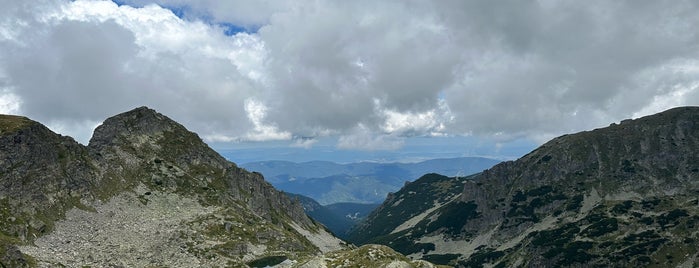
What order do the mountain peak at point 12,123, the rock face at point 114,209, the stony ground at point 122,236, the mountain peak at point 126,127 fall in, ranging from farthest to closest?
the mountain peak at point 126,127 < the mountain peak at point 12,123 < the rock face at point 114,209 < the stony ground at point 122,236

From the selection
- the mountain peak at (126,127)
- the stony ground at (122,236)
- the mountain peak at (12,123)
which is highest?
the mountain peak at (126,127)

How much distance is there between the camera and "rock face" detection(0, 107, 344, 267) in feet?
353

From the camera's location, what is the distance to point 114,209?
13512 cm

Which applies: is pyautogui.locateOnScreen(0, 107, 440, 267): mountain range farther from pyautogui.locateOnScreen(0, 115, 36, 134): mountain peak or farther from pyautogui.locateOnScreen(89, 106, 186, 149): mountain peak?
pyautogui.locateOnScreen(89, 106, 186, 149): mountain peak

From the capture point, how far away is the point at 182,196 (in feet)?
515

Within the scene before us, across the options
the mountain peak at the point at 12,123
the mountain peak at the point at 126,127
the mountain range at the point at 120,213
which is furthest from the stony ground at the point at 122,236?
the mountain peak at the point at 126,127

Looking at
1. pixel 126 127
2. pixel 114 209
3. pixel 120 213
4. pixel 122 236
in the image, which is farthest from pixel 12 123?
pixel 122 236

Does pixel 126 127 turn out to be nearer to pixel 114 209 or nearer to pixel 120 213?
pixel 114 209

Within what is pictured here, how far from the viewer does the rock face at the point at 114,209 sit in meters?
108

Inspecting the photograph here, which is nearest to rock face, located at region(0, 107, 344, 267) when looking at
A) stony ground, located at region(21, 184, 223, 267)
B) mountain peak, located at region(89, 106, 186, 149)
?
stony ground, located at region(21, 184, 223, 267)

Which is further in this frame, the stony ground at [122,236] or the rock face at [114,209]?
the rock face at [114,209]

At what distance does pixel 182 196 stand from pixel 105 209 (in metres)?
27.4

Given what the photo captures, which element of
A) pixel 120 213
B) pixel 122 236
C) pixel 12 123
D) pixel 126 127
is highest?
pixel 126 127

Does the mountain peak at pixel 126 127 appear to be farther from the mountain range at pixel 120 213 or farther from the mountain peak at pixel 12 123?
the mountain peak at pixel 12 123
